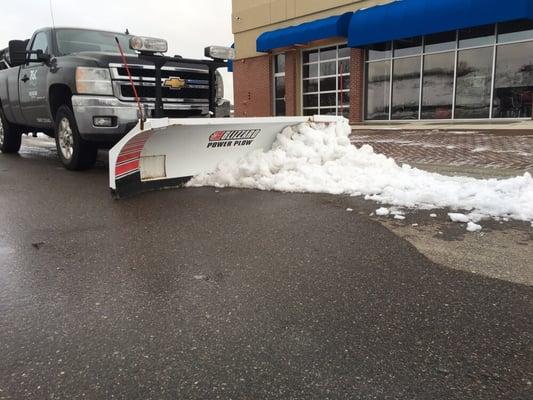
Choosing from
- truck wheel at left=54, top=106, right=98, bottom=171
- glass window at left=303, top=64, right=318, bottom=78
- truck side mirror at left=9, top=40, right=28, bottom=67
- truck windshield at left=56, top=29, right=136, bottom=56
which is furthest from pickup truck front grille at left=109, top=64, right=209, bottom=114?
glass window at left=303, top=64, right=318, bottom=78

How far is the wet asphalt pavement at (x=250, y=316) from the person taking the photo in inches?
82.3

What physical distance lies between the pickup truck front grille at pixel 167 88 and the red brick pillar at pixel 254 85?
14298mm

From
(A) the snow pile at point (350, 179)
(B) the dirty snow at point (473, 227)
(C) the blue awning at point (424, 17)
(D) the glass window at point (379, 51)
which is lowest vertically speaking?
(B) the dirty snow at point (473, 227)

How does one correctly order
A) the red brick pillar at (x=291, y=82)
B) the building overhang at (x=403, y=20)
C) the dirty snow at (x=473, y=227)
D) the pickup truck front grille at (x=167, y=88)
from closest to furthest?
the dirty snow at (x=473, y=227), the pickup truck front grille at (x=167, y=88), the building overhang at (x=403, y=20), the red brick pillar at (x=291, y=82)

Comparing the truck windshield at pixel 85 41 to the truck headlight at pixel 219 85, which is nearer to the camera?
the truck windshield at pixel 85 41

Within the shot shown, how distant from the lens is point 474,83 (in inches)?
611

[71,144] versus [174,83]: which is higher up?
[174,83]

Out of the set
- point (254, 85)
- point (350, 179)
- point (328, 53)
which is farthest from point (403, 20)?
point (350, 179)

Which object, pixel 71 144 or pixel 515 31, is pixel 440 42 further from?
pixel 71 144

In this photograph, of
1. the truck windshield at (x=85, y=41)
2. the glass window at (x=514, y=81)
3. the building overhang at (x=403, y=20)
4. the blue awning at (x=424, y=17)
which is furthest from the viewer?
the glass window at (x=514, y=81)

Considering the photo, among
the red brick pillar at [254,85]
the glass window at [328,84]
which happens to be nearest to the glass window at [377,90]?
the glass window at [328,84]

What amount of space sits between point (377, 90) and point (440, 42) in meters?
2.99

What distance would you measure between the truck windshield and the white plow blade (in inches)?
119

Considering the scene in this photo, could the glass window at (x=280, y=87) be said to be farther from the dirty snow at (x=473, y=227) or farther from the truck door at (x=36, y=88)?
the dirty snow at (x=473, y=227)
